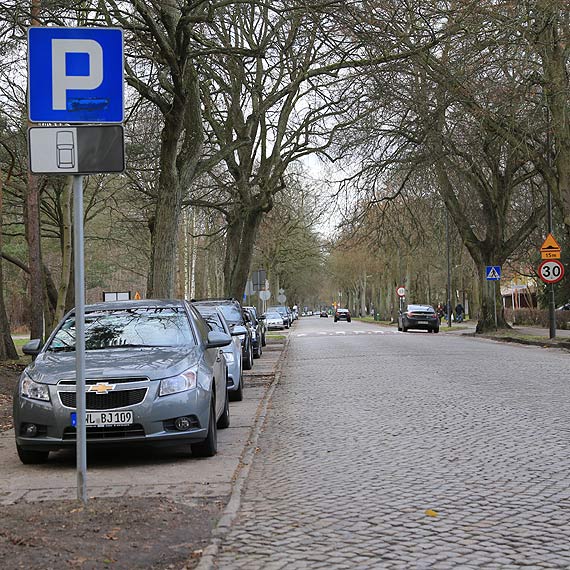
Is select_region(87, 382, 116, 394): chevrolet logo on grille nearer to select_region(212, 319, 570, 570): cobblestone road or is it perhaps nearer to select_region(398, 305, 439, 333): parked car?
select_region(212, 319, 570, 570): cobblestone road

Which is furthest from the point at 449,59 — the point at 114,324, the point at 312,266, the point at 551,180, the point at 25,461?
the point at 312,266

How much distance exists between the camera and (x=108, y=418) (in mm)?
8312

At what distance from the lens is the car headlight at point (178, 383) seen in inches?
335

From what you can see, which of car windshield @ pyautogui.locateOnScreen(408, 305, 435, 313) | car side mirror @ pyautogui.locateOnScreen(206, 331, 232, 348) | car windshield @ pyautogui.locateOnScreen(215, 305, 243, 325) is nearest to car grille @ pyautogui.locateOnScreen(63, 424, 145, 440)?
car side mirror @ pyautogui.locateOnScreen(206, 331, 232, 348)

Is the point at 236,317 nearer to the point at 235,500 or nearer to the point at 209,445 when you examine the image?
the point at 209,445

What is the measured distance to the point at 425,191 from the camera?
33.5m

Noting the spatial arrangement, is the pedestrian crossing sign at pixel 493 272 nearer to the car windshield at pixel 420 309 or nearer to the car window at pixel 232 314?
the car windshield at pixel 420 309

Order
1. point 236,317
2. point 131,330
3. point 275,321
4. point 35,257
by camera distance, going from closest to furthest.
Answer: point 131,330 → point 236,317 → point 35,257 → point 275,321

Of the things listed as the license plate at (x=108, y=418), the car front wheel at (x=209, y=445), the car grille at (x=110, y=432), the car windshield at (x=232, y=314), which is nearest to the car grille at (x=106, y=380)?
the license plate at (x=108, y=418)

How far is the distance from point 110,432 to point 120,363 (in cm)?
69

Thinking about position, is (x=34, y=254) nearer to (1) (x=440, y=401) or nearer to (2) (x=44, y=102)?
(1) (x=440, y=401)

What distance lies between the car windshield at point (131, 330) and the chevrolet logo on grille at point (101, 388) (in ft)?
3.71

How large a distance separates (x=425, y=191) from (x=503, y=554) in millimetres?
29012

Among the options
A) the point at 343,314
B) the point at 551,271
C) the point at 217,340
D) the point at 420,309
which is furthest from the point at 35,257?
the point at 343,314
